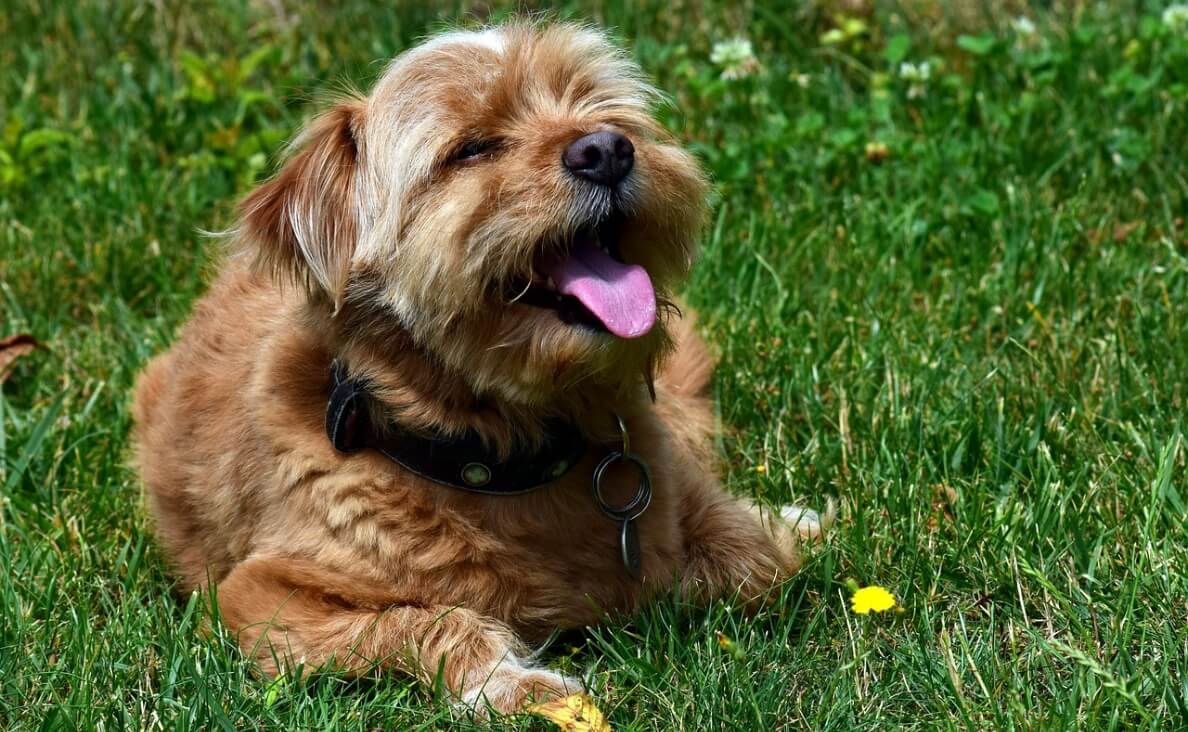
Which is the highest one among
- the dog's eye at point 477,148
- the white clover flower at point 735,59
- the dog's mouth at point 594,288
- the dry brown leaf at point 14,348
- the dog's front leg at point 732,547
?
the dog's eye at point 477,148

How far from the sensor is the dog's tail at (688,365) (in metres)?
4.25

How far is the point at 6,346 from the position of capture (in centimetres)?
474

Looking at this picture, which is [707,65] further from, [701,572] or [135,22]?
[701,572]

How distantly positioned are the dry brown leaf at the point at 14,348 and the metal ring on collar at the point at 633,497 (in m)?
2.34

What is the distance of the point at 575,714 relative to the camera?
2.86m

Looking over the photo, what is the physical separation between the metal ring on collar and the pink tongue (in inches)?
16.5

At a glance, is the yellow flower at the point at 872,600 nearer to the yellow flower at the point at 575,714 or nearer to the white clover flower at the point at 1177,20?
the yellow flower at the point at 575,714

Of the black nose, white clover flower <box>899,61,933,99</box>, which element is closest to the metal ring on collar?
the black nose

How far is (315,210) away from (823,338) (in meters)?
1.85

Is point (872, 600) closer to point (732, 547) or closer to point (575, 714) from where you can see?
point (732, 547)

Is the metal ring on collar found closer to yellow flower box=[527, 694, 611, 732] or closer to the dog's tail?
yellow flower box=[527, 694, 611, 732]

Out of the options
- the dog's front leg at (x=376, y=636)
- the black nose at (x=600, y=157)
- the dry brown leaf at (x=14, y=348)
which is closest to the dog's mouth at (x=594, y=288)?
the black nose at (x=600, y=157)

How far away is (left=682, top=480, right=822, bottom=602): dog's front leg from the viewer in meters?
3.46

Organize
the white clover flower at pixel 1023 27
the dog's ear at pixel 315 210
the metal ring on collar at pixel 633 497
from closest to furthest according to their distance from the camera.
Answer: the dog's ear at pixel 315 210, the metal ring on collar at pixel 633 497, the white clover flower at pixel 1023 27
